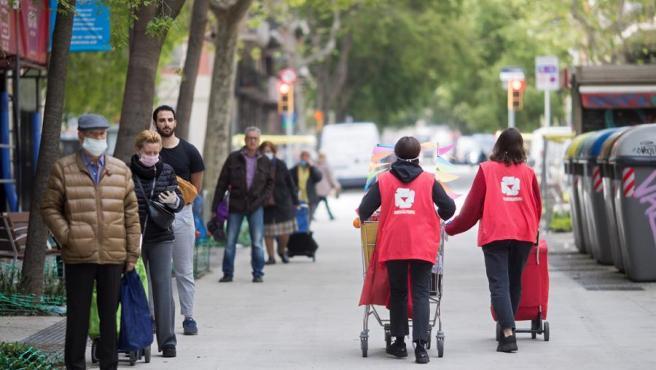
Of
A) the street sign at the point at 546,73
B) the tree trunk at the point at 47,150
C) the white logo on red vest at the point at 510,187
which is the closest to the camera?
the white logo on red vest at the point at 510,187

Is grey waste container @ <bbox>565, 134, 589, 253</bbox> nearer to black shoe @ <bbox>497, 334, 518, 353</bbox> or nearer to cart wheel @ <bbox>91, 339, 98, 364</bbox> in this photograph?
black shoe @ <bbox>497, 334, 518, 353</bbox>

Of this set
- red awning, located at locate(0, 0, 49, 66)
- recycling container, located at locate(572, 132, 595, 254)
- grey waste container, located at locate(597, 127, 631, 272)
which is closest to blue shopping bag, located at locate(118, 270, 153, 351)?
grey waste container, located at locate(597, 127, 631, 272)

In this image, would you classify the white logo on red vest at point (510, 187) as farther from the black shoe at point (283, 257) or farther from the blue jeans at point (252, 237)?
the black shoe at point (283, 257)

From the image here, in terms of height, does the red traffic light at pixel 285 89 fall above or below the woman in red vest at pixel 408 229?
above

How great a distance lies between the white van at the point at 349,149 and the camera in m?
47.3

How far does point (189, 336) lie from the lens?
40.2 feet

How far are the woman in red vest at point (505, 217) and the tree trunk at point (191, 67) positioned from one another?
10100 mm

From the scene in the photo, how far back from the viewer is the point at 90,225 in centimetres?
908

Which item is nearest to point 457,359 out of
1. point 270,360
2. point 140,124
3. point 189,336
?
point 270,360

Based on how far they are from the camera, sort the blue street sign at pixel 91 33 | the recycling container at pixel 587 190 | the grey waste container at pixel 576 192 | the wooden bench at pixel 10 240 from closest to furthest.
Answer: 1. the wooden bench at pixel 10 240
2. the recycling container at pixel 587 190
3. the blue street sign at pixel 91 33
4. the grey waste container at pixel 576 192

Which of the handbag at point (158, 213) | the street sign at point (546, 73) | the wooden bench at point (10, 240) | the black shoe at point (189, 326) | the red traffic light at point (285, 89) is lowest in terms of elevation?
the black shoe at point (189, 326)

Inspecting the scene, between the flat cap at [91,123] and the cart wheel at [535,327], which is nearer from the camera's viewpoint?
the flat cap at [91,123]

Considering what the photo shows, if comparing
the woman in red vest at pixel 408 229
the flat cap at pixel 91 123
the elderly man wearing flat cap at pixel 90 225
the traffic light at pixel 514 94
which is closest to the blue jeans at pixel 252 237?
the woman in red vest at pixel 408 229

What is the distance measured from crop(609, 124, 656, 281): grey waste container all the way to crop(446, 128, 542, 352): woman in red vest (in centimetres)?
511
